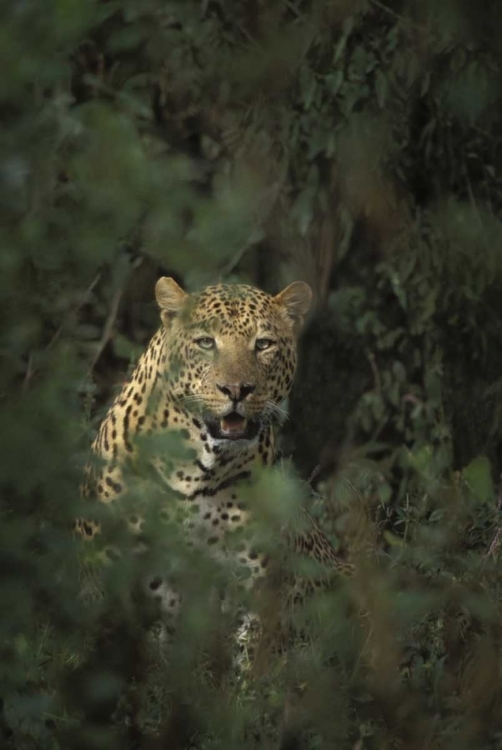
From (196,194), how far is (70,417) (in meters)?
0.39

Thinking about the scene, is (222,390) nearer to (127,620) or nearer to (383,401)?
(383,401)

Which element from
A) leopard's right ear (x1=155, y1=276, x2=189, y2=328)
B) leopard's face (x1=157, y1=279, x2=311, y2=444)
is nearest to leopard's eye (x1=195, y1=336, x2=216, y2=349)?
leopard's face (x1=157, y1=279, x2=311, y2=444)

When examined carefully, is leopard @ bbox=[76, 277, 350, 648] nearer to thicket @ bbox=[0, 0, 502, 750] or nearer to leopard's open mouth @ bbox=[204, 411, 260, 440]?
leopard's open mouth @ bbox=[204, 411, 260, 440]

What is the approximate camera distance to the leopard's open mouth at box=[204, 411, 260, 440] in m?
6.53

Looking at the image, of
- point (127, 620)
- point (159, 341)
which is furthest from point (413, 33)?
point (127, 620)

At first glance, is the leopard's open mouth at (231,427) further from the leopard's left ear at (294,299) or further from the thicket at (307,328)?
the leopard's left ear at (294,299)

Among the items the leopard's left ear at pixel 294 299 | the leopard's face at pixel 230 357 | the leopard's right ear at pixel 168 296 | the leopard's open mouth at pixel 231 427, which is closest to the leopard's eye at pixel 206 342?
the leopard's face at pixel 230 357

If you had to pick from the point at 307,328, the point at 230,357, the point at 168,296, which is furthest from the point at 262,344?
the point at 307,328

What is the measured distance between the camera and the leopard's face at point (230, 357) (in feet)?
21.5

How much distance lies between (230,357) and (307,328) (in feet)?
9.58

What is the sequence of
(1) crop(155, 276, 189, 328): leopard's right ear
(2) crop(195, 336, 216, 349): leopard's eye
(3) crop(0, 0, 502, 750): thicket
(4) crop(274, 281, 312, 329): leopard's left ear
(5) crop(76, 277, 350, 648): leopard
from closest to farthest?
(3) crop(0, 0, 502, 750): thicket
(5) crop(76, 277, 350, 648): leopard
(2) crop(195, 336, 216, 349): leopard's eye
(1) crop(155, 276, 189, 328): leopard's right ear
(4) crop(274, 281, 312, 329): leopard's left ear

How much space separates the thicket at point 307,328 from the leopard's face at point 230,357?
35 cm

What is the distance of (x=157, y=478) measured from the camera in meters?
2.71

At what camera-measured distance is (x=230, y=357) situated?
672 cm
